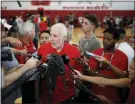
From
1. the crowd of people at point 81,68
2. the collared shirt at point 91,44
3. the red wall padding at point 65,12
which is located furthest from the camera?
the red wall padding at point 65,12

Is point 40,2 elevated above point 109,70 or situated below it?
above

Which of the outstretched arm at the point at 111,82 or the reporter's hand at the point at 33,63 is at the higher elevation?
the reporter's hand at the point at 33,63

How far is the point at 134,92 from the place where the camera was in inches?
72.3

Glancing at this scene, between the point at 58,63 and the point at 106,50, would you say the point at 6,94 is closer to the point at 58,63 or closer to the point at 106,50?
the point at 58,63

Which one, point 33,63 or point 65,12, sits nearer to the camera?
point 33,63

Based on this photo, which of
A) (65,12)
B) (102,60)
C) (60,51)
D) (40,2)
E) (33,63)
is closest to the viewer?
(33,63)

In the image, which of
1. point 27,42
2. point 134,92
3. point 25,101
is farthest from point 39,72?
point 27,42

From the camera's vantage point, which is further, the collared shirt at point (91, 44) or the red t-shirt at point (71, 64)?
the collared shirt at point (91, 44)

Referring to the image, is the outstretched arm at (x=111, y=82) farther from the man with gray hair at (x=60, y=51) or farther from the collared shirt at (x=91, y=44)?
the collared shirt at (x=91, y=44)

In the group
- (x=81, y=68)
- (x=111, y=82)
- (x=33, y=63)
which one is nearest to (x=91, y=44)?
(x=81, y=68)

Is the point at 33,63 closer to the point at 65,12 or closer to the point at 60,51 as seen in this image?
the point at 60,51

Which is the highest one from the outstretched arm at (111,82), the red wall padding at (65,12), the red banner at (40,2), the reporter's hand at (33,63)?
the red banner at (40,2)

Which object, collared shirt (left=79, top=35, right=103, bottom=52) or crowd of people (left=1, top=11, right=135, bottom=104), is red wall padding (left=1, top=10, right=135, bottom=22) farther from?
crowd of people (left=1, top=11, right=135, bottom=104)

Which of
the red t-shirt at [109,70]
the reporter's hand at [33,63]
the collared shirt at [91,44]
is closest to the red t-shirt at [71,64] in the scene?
the red t-shirt at [109,70]
